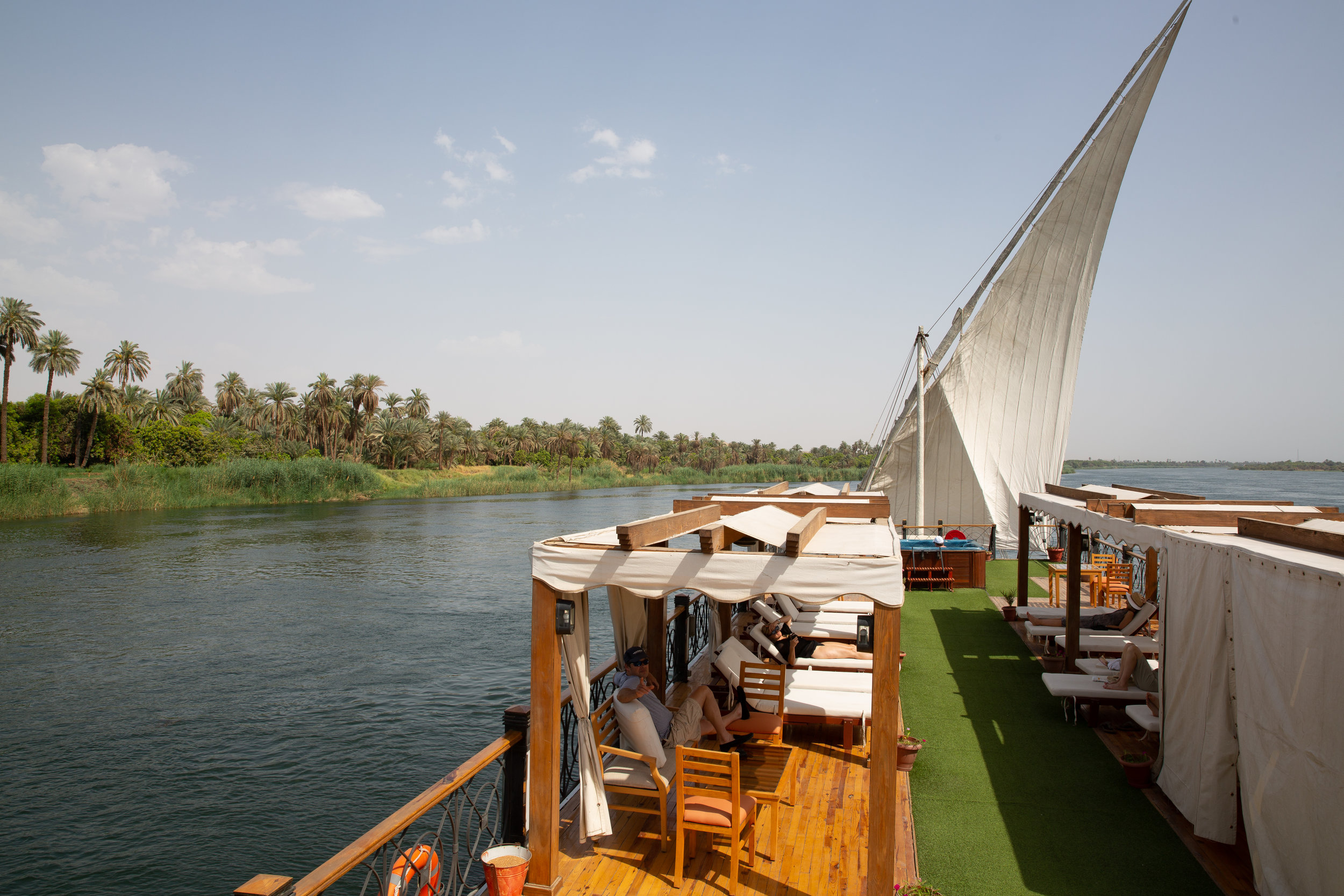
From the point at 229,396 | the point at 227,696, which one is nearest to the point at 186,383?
the point at 229,396

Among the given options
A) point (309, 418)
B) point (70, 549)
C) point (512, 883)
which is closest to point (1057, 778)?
→ point (512, 883)

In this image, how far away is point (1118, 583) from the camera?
1322cm

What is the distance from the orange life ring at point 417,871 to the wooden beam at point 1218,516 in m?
5.97

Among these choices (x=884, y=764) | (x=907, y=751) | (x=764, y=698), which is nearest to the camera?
(x=884, y=764)

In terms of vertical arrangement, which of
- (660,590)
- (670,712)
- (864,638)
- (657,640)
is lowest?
(670,712)

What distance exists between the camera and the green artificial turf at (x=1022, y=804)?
→ 15.1ft

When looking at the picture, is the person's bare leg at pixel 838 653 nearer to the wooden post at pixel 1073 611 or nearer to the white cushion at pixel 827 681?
the white cushion at pixel 827 681

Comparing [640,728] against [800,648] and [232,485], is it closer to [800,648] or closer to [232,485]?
[800,648]

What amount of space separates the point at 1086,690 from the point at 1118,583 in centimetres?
723

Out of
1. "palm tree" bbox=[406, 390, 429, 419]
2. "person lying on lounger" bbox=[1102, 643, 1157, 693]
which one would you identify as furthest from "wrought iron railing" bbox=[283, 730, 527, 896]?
"palm tree" bbox=[406, 390, 429, 419]

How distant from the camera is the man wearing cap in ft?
16.2

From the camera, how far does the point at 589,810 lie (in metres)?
4.52

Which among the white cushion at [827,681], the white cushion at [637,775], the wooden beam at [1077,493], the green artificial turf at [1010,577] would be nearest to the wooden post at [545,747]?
the white cushion at [637,775]

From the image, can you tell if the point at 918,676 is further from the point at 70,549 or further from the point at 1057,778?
the point at 70,549
